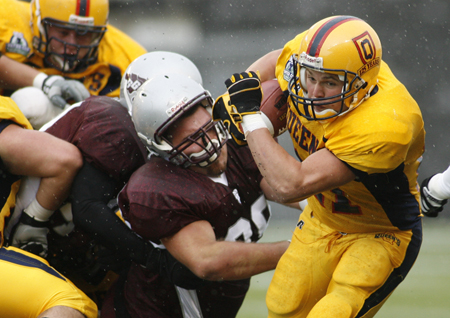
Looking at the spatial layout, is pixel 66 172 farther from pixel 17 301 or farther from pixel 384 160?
pixel 384 160

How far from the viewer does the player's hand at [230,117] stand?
1.86 m

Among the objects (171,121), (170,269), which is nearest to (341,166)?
(171,121)

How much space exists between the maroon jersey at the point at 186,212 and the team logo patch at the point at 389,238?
19.8 inches

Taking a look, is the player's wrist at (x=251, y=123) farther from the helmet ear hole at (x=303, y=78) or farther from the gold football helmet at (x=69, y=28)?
the gold football helmet at (x=69, y=28)

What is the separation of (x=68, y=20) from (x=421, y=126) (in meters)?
2.23

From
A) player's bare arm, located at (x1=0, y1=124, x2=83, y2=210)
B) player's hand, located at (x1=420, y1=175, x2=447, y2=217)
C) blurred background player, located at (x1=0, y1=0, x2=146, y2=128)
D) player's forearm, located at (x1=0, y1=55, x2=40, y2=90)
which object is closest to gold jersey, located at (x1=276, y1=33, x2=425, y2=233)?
player's hand, located at (x1=420, y1=175, x2=447, y2=217)

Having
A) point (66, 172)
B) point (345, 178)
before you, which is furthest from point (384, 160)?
point (66, 172)

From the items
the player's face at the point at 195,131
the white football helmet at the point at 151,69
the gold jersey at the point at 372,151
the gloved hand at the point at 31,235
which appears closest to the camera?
the gold jersey at the point at 372,151

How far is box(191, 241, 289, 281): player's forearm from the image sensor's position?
1.89 m

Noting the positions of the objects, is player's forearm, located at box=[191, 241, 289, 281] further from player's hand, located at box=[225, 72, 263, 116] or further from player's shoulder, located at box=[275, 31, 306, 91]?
player's shoulder, located at box=[275, 31, 306, 91]

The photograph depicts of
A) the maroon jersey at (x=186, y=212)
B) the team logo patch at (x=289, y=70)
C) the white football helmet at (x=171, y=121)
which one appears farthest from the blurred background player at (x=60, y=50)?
the team logo patch at (x=289, y=70)

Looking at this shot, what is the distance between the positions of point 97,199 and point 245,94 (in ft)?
2.48

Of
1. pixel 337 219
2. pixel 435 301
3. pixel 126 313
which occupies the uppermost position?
pixel 337 219

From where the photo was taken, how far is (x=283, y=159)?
173cm
